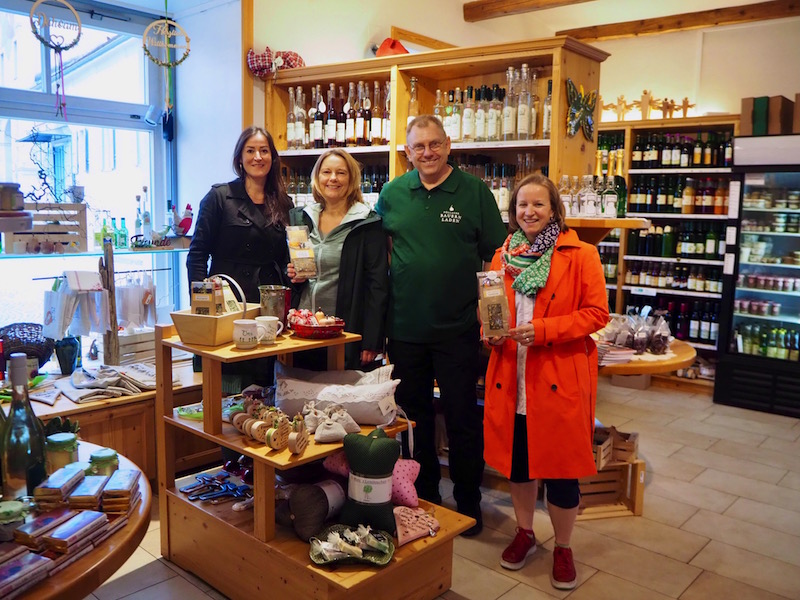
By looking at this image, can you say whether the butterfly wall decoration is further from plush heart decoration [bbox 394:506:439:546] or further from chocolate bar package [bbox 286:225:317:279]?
plush heart decoration [bbox 394:506:439:546]

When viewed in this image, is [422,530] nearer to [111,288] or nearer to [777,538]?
[777,538]

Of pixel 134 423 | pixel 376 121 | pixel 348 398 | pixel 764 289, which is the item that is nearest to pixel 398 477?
pixel 348 398

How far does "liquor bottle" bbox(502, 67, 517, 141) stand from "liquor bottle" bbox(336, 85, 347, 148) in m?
1.06

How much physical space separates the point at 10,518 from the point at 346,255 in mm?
1682

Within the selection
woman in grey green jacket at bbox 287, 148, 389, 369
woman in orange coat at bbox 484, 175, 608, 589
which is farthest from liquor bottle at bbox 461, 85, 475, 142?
woman in orange coat at bbox 484, 175, 608, 589

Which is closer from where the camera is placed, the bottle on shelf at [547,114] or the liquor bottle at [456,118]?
the bottle on shelf at [547,114]

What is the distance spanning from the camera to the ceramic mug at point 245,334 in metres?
2.23

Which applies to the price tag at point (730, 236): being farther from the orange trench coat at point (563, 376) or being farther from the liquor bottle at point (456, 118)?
the orange trench coat at point (563, 376)

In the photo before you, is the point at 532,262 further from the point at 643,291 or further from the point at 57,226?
the point at 643,291

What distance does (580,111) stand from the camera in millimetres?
3475

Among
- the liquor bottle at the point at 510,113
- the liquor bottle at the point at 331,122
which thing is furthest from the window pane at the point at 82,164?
the liquor bottle at the point at 510,113

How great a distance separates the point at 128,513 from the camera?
143 centimetres

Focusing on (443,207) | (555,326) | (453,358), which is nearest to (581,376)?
(555,326)

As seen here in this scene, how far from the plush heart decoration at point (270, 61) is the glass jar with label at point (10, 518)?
3.45 m
